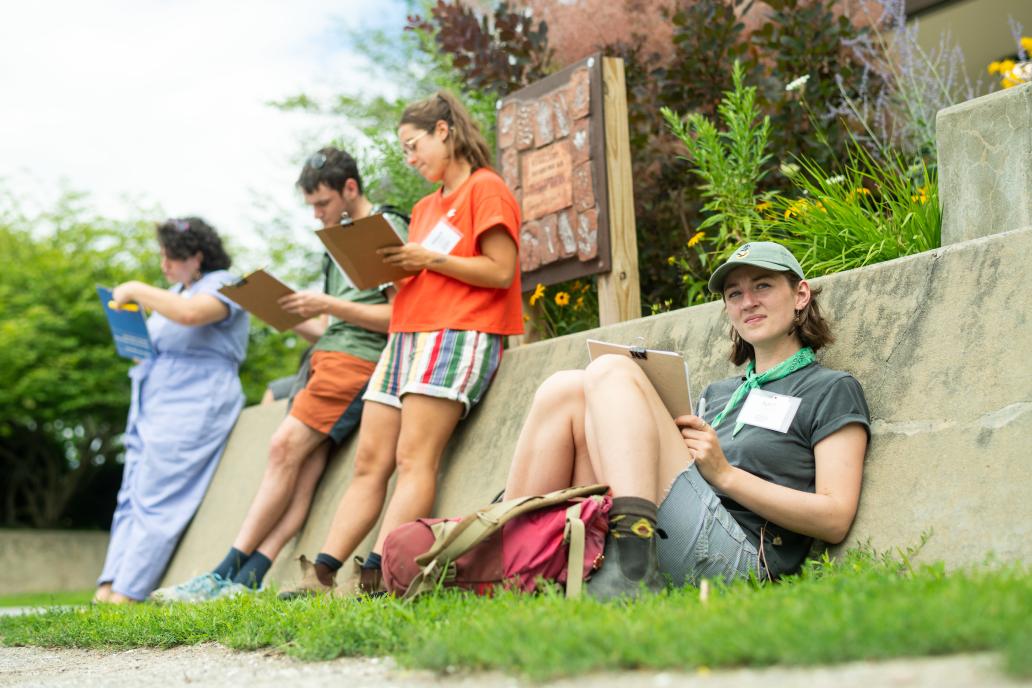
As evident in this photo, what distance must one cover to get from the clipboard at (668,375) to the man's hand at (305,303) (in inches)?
76.5

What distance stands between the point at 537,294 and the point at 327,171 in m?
1.17

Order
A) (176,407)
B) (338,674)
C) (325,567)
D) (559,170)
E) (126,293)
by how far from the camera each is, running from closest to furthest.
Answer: (338,674)
(325,567)
(559,170)
(126,293)
(176,407)

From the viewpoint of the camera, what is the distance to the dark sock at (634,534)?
9.56 ft

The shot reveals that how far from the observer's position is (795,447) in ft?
10.2

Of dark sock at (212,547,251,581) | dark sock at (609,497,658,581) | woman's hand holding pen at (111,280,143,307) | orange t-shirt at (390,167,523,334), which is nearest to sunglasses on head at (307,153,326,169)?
orange t-shirt at (390,167,523,334)

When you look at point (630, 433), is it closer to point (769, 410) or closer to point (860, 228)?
point (769, 410)

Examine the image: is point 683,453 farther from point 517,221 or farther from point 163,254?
point 163,254

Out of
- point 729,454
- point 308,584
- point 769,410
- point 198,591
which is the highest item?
point 769,410

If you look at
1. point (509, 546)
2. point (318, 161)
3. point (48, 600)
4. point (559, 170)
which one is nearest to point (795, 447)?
point (509, 546)

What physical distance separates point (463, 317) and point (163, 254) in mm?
2431

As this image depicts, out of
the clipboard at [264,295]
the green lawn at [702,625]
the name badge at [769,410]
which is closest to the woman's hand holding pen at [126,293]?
the clipboard at [264,295]

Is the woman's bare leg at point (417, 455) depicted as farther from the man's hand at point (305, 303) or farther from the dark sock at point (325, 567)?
the man's hand at point (305, 303)

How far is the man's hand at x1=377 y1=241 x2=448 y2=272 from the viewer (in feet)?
13.8

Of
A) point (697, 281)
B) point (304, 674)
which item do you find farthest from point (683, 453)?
point (697, 281)
